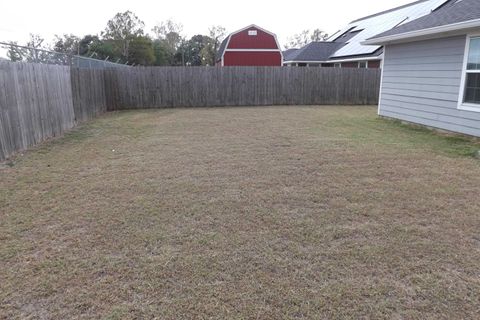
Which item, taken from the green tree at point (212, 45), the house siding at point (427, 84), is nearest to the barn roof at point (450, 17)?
the house siding at point (427, 84)

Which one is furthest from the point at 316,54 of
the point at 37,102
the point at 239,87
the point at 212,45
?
the point at 212,45

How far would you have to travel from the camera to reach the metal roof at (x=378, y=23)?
59.4 feet

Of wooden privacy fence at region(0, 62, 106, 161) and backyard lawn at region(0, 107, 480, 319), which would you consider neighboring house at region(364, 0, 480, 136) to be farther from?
wooden privacy fence at region(0, 62, 106, 161)

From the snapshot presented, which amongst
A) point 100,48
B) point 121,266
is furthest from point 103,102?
point 100,48

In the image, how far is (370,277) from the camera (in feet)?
7.83

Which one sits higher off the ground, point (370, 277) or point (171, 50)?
point (171, 50)

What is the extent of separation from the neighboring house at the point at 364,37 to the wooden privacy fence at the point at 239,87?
266 centimetres

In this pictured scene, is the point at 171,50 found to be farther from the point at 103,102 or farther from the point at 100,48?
the point at 103,102

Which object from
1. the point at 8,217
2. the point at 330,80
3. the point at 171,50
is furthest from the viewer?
the point at 171,50

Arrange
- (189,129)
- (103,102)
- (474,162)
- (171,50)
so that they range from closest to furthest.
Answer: (474,162) → (189,129) → (103,102) → (171,50)

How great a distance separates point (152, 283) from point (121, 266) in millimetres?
343

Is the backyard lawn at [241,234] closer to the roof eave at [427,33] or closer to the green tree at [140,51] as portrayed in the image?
the roof eave at [427,33]

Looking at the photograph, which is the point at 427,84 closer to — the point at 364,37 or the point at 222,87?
the point at 222,87

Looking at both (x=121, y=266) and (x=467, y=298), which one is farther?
(x=121, y=266)
